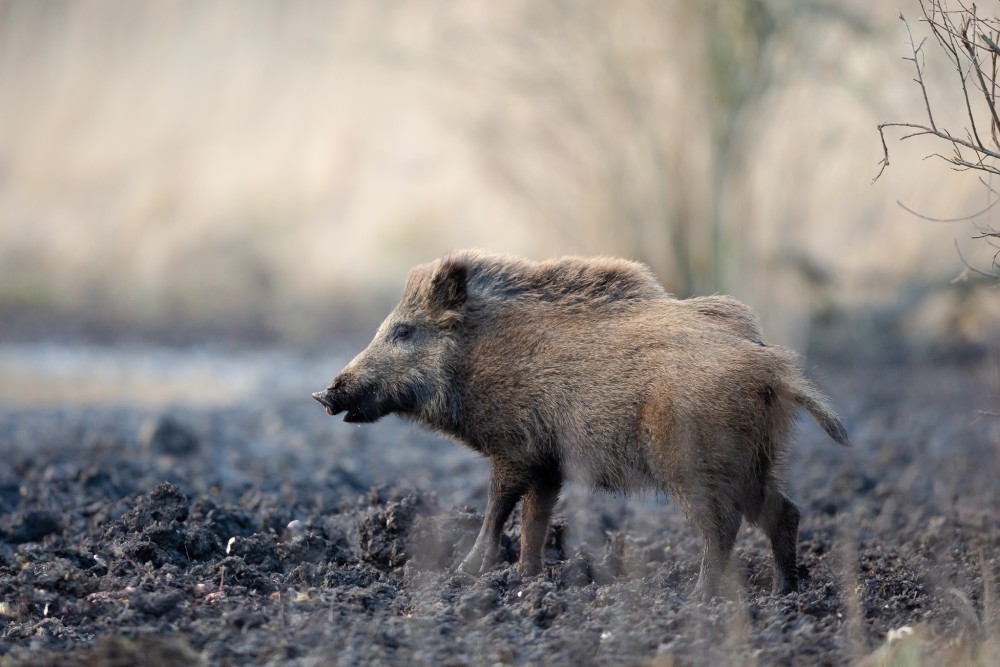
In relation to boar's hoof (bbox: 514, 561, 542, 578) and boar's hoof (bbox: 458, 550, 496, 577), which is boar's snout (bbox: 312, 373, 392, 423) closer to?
boar's hoof (bbox: 458, 550, 496, 577)

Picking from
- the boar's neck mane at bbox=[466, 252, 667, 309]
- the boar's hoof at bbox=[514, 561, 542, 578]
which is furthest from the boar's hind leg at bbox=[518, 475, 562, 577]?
the boar's neck mane at bbox=[466, 252, 667, 309]

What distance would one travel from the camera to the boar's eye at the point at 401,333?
6.08 metres

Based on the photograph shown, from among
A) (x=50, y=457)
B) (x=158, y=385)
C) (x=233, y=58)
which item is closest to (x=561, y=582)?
(x=50, y=457)

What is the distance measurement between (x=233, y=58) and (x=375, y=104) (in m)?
3.67

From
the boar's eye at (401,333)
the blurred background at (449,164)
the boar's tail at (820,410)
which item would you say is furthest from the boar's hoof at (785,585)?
the boar's eye at (401,333)

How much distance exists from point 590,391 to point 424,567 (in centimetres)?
112

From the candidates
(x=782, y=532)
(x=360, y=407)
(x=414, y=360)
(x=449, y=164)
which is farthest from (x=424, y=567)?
(x=449, y=164)

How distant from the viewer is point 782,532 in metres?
5.27

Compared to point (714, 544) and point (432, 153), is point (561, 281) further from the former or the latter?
point (432, 153)

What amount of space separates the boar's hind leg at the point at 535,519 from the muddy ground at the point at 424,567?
13 cm

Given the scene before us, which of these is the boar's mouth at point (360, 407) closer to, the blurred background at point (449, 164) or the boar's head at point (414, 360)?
the boar's head at point (414, 360)

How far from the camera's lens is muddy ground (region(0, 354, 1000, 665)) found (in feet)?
13.9

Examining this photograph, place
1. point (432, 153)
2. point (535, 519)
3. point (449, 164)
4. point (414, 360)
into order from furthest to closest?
point (432, 153) < point (449, 164) < point (414, 360) < point (535, 519)

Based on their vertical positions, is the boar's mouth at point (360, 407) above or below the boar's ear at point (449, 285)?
below
